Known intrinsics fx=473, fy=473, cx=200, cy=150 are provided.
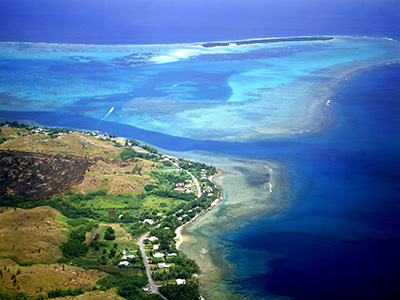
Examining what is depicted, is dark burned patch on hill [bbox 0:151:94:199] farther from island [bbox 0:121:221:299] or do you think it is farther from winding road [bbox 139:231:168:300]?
winding road [bbox 139:231:168:300]

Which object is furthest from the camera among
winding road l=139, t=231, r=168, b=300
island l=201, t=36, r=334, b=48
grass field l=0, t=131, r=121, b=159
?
island l=201, t=36, r=334, b=48

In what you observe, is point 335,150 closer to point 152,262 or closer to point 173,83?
point 152,262

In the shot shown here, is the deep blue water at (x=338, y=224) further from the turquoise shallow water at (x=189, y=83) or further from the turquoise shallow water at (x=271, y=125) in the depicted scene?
the turquoise shallow water at (x=189, y=83)

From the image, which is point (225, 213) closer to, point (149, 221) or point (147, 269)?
point (149, 221)

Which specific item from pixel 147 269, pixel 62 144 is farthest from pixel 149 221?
pixel 62 144

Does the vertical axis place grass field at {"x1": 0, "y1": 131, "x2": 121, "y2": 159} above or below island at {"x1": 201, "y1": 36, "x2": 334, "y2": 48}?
below

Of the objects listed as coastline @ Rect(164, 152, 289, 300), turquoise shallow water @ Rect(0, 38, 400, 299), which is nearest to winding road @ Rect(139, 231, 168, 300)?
coastline @ Rect(164, 152, 289, 300)
